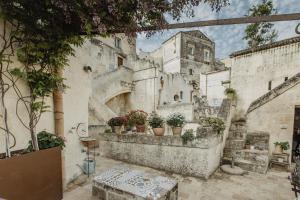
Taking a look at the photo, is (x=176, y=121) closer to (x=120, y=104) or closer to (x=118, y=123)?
(x=118, y=123)

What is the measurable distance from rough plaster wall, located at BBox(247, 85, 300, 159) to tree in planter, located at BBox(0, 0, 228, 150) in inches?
231

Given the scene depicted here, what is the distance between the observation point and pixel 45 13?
2496mm

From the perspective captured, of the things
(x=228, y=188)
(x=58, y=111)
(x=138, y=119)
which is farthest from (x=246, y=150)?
(x=58, y=111)

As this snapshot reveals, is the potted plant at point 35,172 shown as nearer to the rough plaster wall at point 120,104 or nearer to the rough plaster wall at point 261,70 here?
the rough plaster wall at point 261,70

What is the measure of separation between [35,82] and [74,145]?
6.36 ft

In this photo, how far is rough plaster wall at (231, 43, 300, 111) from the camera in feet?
26.6

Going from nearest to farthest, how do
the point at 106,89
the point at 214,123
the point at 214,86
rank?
the point at 214,123, the point at 106,89, the point at 214,86

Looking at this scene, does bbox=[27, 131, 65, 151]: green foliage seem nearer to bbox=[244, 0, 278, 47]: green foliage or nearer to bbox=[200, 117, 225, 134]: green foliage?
bbox=[200, 117, 225, 134]: green foliage

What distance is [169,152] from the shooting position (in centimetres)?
520

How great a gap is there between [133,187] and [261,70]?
8921mm

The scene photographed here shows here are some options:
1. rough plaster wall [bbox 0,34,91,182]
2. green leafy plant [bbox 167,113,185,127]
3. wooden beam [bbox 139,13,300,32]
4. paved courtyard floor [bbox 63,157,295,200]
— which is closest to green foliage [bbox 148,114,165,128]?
green leafy plant [bbox 167,113,185,127]

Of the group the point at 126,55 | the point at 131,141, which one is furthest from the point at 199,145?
the point at 126,55

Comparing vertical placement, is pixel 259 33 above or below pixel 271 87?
above

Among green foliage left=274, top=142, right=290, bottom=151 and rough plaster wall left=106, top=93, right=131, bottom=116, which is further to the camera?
rough plaster wall left=106, top=93, right=131, bottom=116
